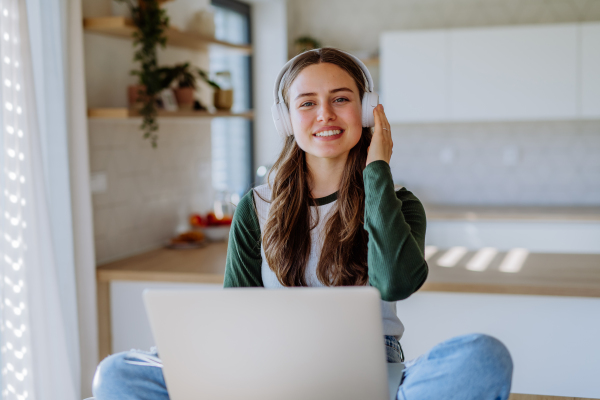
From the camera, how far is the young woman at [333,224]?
136 centimetres

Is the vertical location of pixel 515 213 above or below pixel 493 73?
below

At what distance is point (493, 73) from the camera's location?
4.06 metres

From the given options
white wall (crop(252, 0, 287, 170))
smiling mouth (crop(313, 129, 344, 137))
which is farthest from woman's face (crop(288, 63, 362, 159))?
white wall (crop(252, 0, 287, 170))

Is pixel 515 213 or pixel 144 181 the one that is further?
pixel 515 213

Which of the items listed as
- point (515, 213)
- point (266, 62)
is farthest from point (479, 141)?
point (266, 62)

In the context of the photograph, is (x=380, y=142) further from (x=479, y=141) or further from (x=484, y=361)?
(x=479, y=141)

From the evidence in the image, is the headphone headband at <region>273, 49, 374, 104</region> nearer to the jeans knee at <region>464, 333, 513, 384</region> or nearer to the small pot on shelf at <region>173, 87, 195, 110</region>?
the jeans knee at <region>464, 333, 513, 384</region>

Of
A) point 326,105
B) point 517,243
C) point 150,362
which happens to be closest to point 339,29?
point 517,243

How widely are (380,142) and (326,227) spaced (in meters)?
0.25

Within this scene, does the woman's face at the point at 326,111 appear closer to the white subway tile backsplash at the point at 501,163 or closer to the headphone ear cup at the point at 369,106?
the headphone ear cup at the point at 369,106

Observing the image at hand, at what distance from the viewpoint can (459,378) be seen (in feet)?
3.98

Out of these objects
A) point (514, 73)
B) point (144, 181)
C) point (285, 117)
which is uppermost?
point (514, 73)

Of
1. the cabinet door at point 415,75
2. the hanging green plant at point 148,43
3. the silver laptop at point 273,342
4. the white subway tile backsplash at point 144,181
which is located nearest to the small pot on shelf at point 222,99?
the white subway tile backsplash at point 144,181

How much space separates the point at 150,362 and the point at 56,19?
1.43m
